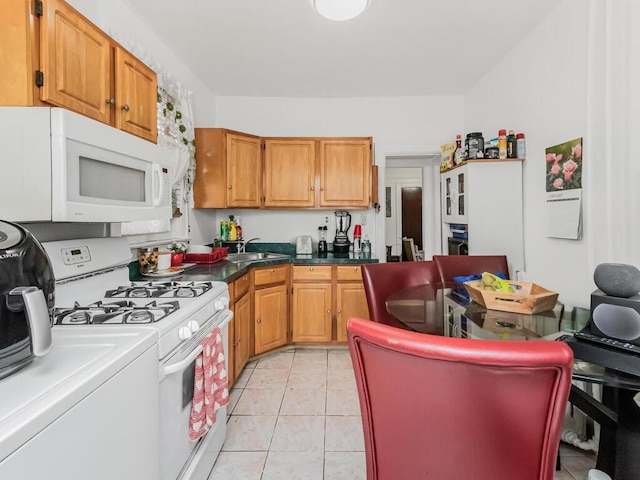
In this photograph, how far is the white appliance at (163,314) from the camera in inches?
45.1

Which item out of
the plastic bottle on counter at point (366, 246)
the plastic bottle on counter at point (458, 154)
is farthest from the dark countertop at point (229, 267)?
the plastic bottle on counter at point (458, 154)

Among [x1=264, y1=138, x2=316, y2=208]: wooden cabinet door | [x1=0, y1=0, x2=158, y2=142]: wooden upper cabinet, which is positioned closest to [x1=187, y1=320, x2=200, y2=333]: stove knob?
[x1=0, y1=0, x2=158, y2=142]: wooden upper cabinet

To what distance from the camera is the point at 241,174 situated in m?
3.17

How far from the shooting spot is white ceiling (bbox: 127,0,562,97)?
Answer: 210 cm

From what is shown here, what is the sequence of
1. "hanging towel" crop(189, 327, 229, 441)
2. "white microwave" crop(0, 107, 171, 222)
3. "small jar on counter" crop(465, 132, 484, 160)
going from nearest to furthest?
"white microwave" crop(0, 107, 171, 222) → "hanging towel" crop(189, 327, 229, 441) → "small jar on counter" crop(465, 132, 484, 160)

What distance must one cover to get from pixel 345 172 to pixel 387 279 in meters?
1.69

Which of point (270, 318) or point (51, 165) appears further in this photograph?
point (270, 318)

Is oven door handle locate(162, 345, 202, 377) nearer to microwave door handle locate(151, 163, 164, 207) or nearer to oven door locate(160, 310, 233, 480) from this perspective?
oven door locate(160, 310, 233, 480)

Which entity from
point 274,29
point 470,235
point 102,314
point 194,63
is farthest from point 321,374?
point 194,63

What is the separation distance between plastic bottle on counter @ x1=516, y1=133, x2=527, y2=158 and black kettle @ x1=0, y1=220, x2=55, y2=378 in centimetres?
285

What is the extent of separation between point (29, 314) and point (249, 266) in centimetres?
195

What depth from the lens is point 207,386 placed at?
4.58 feet

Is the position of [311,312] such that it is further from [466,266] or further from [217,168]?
[217,168]

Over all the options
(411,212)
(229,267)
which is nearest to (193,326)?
(229,267)
